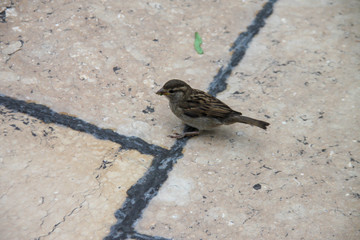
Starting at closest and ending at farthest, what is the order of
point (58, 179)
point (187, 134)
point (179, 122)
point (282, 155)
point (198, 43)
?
point (58, 179) → point (282, 155) → point (187, 134) → point (179, 122) → point (198, 43)

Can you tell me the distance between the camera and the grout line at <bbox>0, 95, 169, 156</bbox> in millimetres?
3393

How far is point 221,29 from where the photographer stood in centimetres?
455

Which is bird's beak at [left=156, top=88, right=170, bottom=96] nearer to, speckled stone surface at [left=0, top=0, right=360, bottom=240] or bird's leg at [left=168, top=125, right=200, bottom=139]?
speckled stone surface at [left=0, top=0, right=360, bottom=240]

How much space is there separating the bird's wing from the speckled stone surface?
0.20 meters

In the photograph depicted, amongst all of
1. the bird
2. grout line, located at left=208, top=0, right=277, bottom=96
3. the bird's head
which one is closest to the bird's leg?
the bird

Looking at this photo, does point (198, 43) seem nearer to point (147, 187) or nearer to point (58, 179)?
point (147, 187)

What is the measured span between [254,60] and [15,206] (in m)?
2.42

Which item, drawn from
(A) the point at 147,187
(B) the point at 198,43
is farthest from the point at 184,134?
(B) the point at 198,43

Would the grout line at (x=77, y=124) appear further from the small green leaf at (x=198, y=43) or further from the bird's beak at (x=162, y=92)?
the small green leaf at (x=198, y=43)

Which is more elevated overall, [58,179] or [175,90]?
[175,90]

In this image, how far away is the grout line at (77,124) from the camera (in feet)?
11.1

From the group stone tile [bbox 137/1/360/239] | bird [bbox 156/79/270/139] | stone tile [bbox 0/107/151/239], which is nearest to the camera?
stone tile [bbox 0/107/151/239]

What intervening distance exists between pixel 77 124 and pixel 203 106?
95cm

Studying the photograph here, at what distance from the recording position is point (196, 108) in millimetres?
3561
